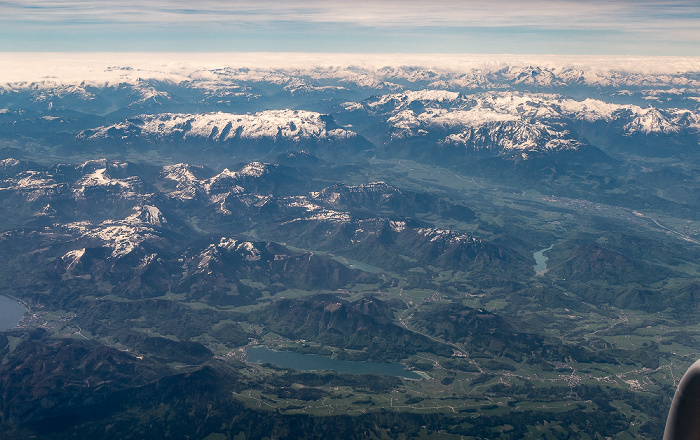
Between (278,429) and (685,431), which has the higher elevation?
(685,431)

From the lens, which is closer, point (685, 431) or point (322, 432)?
point (685, 431)

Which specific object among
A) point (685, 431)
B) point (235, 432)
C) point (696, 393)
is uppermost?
point (696, 393)

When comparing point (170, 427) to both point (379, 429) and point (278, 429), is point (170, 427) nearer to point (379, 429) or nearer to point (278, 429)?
point (278, 429)

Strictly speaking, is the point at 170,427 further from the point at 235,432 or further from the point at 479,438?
the point at 479,438

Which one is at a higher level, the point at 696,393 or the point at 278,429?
the point at 696,393

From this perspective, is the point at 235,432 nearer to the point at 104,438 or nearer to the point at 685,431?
the point at 104,438

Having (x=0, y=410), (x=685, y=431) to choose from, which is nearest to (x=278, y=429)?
(x=0, y=410)

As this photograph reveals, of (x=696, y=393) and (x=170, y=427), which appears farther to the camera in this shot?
(x=170, y=427)

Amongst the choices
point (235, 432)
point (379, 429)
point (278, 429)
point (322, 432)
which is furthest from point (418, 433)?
point (235, 432)
